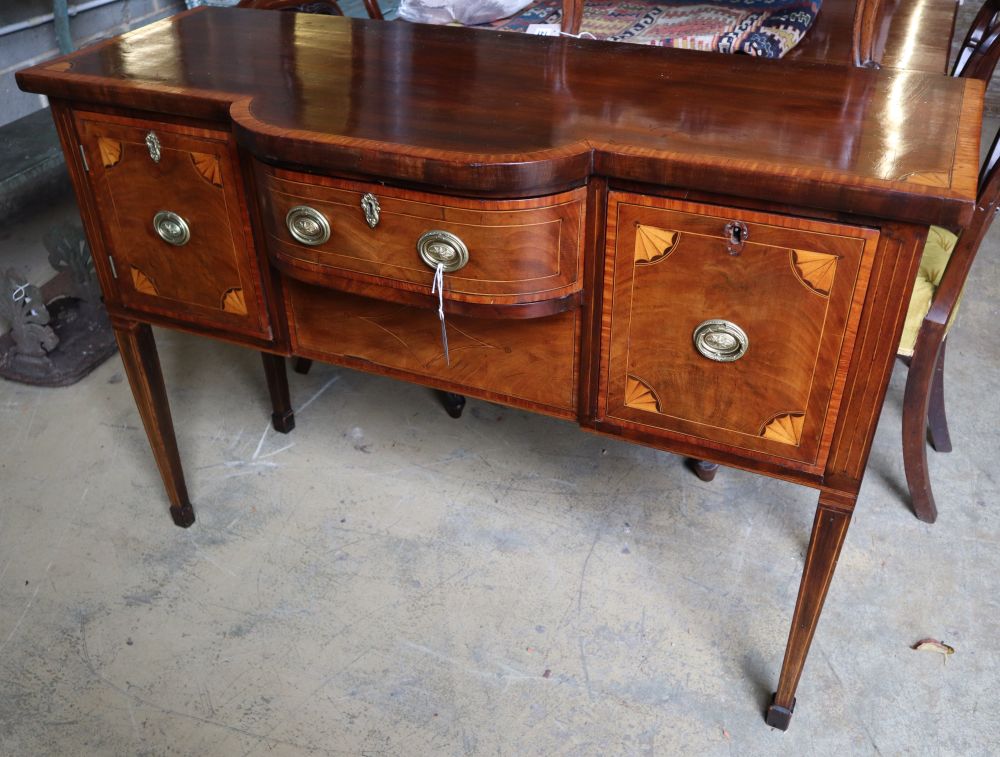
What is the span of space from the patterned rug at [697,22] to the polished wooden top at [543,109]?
612mm

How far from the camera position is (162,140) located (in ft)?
5.15

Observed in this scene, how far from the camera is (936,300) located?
182 centimetres

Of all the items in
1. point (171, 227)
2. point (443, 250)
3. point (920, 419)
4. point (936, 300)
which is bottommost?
point (920, 419)

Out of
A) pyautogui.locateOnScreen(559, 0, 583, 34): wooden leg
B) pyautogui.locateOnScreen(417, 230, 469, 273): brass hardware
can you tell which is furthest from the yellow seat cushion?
pyautogui.locateOnScreen(417, 230, 469, 273): brass hardware

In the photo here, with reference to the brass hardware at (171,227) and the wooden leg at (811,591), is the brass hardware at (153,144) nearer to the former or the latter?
the brass hardware at (171,227)

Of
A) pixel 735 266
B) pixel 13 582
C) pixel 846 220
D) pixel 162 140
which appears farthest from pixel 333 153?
pixel 13 582

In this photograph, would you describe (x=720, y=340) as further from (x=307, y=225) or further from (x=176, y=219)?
(x=176, y=219)

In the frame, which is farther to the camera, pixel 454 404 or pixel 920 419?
pixel 454 404

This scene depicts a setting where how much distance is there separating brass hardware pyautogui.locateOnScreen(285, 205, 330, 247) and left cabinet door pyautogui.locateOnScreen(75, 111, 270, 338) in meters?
0.19

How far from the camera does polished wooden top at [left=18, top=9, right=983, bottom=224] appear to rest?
1.20m

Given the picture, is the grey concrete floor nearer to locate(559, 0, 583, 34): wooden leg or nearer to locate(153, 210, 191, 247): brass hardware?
locate(153, 210, 191, 247): brass hardware

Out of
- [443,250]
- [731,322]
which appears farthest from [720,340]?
[443,250]

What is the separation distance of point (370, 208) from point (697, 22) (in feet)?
4.75

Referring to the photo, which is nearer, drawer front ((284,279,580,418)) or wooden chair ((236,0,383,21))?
drawer front ((284,279,580,418))
